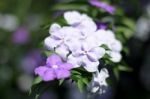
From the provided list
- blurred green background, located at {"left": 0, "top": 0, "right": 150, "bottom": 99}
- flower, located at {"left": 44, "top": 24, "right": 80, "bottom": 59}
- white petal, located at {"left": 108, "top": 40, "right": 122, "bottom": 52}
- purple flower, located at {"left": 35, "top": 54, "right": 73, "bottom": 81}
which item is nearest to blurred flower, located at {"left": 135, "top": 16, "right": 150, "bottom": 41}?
blurred green background, located at {"left": 0, "top": 0, "right": 150, "bottom": 99}

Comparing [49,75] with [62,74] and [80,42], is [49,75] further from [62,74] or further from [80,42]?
[80,42]

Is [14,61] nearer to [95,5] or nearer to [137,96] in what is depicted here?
[137,96]

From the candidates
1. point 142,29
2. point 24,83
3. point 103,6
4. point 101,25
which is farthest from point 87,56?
point 24,83

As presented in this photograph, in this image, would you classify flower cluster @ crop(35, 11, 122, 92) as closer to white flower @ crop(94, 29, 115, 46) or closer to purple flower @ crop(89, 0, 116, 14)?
white flower @ crop(94, 29, 115, 46)

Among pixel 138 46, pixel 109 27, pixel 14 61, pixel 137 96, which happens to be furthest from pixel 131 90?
pixel 109 27

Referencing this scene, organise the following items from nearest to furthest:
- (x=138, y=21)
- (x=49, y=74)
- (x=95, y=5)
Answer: (x=49, y=74), (x=95, y=5), (x=138, y=21)

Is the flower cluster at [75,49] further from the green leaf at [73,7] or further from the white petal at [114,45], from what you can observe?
the green leaf at [73,7]
